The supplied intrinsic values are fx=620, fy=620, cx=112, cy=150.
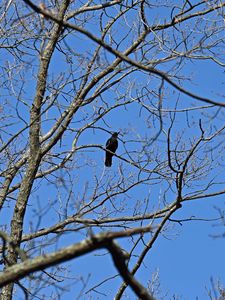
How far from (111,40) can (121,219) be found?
2220 mm

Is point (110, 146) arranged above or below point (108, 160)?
above

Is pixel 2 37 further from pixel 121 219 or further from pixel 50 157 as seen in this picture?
pixel 121 219

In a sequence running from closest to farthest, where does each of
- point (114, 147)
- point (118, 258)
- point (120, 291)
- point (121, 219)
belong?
point (118, 258), point (120, 291), point (121, 219), point (114, 147)

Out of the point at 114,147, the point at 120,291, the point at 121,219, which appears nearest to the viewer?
the point at 120,291

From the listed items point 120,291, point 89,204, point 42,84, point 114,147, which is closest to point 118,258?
point 120,291

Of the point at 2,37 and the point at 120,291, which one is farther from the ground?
the point at 2,37

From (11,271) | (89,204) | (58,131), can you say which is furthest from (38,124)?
(11,271)

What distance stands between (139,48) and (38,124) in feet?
5.05

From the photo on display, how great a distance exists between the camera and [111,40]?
7414 millimetres

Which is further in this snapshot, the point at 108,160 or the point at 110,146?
the point at 110,146

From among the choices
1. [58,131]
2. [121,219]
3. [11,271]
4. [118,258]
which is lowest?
[118,258]

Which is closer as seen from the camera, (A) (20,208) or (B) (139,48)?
(A) (20,208)

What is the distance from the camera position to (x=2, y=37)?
783 cm

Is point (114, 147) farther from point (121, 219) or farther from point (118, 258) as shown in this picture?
point (118, 258)
